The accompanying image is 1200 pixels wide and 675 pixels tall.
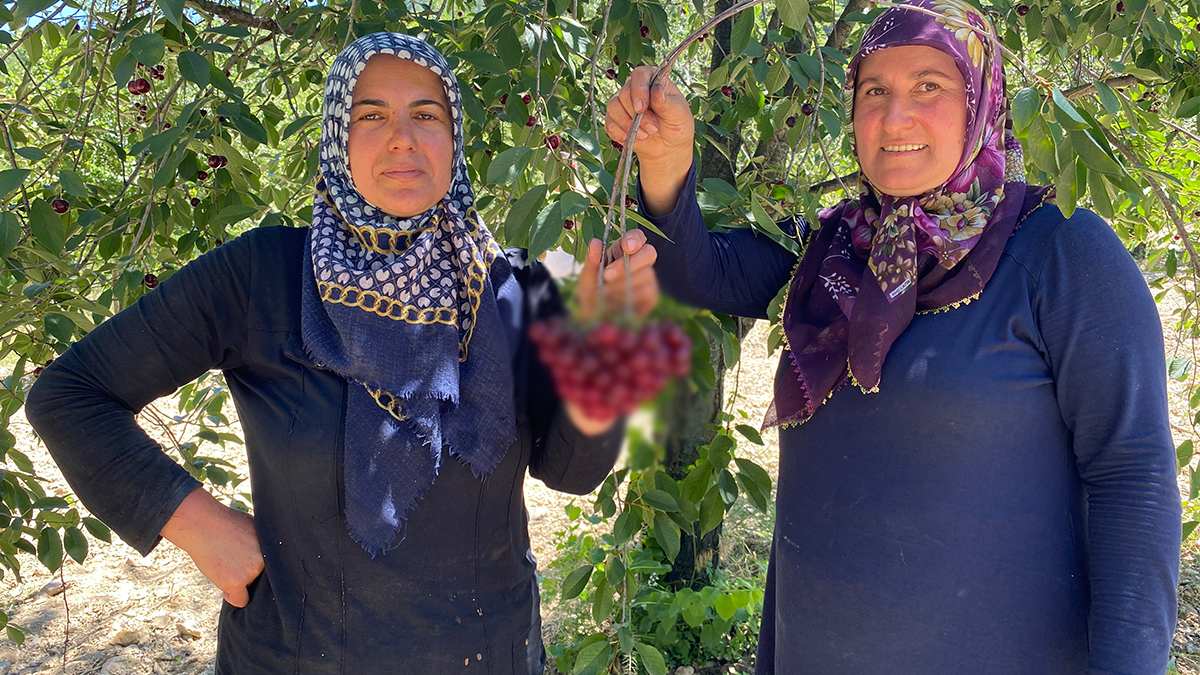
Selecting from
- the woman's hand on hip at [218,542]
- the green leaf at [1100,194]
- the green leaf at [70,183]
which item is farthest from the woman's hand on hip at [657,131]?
the green leaf at [70,183]

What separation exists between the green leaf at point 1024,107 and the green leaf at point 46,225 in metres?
1.88

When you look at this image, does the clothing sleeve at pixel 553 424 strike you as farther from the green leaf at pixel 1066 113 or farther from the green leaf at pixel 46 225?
the green leaf at pixel 46 225

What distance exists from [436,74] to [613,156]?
20.8 inches

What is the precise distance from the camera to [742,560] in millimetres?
2908

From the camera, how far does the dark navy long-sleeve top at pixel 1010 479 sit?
52.2 inches

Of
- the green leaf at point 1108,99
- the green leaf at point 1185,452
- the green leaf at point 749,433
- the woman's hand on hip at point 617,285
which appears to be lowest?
the green leaf at point 1185,452

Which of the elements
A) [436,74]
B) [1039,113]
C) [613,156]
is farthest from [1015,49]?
[436,74]

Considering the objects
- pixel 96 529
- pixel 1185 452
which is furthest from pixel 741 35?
pixel 96 529

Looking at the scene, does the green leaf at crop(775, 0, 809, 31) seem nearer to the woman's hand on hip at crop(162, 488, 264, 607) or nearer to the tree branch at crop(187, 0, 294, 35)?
the woman's hand on hip at crop(162, 488, 264, 607)

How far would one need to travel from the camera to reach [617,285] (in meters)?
0.56

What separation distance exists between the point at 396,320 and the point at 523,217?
30 cm

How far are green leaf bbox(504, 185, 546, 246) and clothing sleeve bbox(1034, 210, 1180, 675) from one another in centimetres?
83

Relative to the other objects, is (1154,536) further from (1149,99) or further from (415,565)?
(1149,99)

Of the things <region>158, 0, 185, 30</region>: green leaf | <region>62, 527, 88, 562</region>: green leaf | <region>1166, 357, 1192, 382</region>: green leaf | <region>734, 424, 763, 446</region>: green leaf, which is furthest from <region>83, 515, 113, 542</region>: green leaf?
<region>1166, 357, 1192, 382</region>: green leaf
